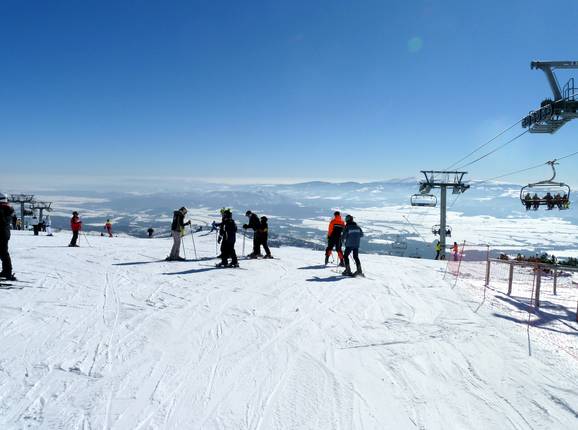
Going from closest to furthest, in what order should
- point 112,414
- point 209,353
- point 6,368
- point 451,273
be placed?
point 112,414 → point 6,368 → point 209,353 → point 451,273

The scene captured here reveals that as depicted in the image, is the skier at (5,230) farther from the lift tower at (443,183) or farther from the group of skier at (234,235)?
the lift tower at (443,183)

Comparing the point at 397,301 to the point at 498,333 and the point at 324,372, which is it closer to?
the point at 498,333

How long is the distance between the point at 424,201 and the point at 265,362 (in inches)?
1328

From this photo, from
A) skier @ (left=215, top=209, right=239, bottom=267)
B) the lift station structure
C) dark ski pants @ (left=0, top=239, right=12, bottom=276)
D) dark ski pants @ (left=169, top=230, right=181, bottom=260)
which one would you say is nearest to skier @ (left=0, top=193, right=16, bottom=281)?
dark ski pants @ (left=0, top=239, right=12, bottom=276)

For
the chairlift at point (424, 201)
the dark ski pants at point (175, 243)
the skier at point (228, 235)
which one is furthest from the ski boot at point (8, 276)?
the chairlift at point (424, 201)

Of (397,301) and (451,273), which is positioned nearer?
(397,301)

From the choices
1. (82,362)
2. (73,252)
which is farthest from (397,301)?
(73,252)

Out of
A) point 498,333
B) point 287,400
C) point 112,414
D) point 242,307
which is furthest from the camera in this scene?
point 242,307

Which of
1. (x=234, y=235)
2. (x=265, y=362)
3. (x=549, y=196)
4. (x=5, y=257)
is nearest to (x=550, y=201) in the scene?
(x=549, y=196)

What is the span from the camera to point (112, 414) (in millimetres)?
3514

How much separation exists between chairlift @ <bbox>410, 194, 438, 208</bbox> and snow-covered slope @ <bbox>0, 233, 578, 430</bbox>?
26494 mm

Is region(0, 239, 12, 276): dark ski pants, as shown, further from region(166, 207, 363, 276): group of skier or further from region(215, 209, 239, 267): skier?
region(215, 209, 239, 267): skier

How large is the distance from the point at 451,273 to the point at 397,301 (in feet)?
17.7

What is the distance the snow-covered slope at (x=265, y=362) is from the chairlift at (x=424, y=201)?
26.5m
